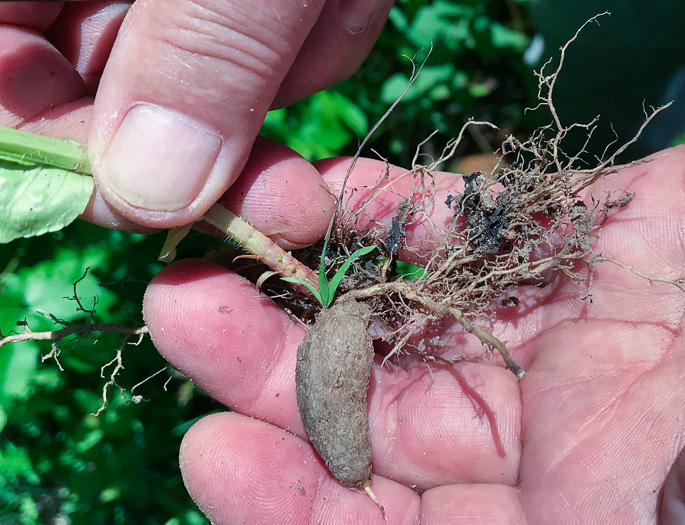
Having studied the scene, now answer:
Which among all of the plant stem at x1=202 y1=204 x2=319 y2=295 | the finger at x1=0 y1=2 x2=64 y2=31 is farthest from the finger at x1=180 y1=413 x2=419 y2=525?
the finger at x1=0 y1=2 x2=64 y2=31

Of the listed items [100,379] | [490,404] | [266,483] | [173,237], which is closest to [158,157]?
[173,237]

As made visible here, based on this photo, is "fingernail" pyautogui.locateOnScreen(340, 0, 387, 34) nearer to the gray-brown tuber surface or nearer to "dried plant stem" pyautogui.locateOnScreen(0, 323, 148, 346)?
the gray-brown tuber surface

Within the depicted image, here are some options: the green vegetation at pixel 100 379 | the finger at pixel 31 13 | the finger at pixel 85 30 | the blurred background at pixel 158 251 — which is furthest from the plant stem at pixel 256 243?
the finger at pixel 31 13

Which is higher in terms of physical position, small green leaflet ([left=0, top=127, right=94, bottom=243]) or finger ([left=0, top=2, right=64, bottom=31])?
finger ([left=0, top=2, right=64, bottom=31])

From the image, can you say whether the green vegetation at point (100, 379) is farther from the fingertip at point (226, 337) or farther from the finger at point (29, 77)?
the finger at point (29, 77)

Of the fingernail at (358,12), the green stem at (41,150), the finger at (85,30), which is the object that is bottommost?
the green stem at (41,150)

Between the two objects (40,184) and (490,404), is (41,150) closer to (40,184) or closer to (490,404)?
(40,184)
